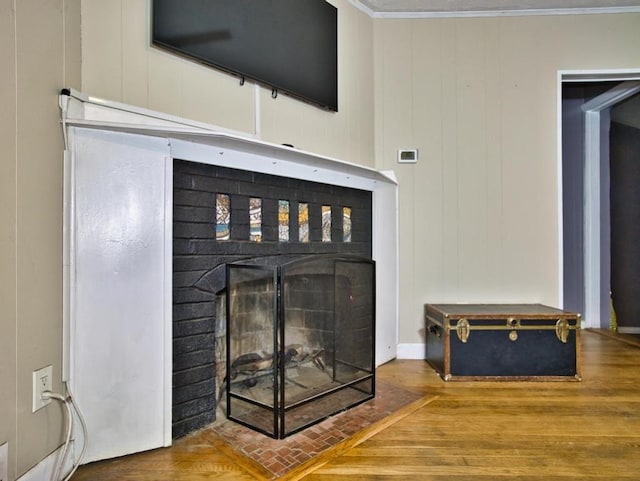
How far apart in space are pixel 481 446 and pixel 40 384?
165cm

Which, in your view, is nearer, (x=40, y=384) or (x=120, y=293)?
(x=40, y=384)

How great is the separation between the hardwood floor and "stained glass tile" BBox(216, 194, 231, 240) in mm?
879

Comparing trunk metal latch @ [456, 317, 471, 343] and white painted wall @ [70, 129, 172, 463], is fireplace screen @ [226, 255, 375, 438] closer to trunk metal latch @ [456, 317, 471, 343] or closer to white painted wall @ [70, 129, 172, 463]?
white painted wall @ [70, 129, 172, 463]

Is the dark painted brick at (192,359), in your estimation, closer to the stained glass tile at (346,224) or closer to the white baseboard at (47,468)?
the white baseboard at (47,468)

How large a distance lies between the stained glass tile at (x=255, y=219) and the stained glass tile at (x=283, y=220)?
5.4 inches

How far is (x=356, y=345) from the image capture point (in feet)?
7.18

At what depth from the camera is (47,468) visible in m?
1.35

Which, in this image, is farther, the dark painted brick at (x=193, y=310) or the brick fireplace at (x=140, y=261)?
the dark painted brick at (x=193, y=310)

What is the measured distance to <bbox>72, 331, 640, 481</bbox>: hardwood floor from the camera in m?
1.49

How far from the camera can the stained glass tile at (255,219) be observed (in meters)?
2.00

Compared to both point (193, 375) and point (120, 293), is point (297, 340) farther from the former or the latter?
point (120, 293)

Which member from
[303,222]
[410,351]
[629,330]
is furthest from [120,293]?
[629,330]

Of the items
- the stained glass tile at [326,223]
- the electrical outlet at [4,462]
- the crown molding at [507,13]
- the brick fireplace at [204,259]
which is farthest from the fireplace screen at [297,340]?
the crown molding at [507,13]

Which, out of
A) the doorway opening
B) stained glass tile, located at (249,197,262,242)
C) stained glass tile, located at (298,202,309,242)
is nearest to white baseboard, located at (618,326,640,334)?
the doorway opening
